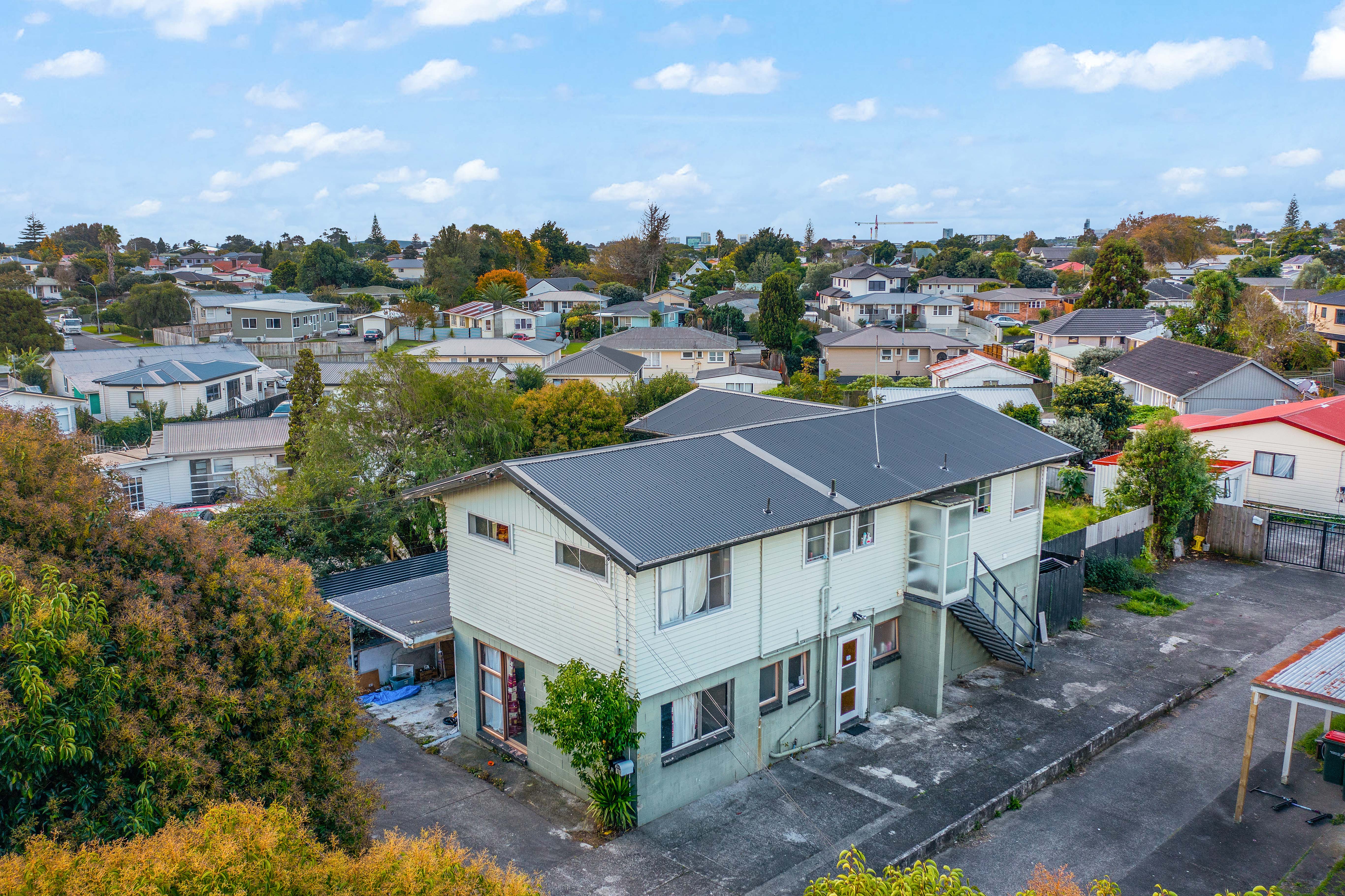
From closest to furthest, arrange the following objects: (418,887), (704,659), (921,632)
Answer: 1. (418,887)
2. (704,659)
3. (921,632)

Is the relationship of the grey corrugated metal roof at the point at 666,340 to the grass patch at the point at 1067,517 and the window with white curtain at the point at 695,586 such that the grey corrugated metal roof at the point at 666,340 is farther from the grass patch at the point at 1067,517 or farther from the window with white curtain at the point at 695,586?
the window with white curtain at the point at 695,586

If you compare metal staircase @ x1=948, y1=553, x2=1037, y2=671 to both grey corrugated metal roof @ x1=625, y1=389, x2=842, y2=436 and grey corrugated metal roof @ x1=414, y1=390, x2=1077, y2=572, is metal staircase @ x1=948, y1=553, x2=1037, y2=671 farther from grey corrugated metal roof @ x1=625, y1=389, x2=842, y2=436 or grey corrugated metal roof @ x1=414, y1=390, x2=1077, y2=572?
grey corrugated metal roof @ x1=625, y1=389, x2=842, y2=436

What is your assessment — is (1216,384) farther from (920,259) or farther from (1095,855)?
(920,259)

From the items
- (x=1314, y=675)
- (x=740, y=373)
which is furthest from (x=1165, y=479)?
(x=740, y=373)

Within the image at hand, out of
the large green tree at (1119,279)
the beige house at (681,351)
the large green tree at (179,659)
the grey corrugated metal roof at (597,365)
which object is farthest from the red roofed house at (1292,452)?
the large green tree at (1119,279)

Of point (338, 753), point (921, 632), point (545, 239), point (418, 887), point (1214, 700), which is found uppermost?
point (545, 239)

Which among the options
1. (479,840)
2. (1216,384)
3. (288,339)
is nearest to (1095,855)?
(479,840)
